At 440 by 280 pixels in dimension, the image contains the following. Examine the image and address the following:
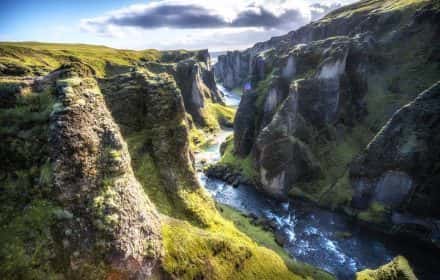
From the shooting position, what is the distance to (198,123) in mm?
129625

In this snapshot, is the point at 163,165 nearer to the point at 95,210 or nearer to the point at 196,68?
the point at 95,210

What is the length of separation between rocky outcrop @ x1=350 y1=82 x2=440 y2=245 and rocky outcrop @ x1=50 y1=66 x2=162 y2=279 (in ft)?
176

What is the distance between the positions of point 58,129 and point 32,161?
2.53 m

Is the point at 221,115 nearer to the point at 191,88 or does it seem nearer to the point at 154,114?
the point at 191,88

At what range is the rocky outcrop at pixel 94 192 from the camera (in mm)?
15266

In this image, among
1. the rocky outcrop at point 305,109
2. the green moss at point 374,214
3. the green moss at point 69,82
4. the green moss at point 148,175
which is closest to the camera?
the green moss at point 69,82

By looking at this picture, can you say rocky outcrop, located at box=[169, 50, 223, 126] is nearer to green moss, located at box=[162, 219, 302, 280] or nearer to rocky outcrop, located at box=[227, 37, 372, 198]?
rocky outcrop, located at box=[227, 37, 372, 198]

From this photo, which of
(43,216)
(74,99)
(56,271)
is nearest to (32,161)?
(43,216)

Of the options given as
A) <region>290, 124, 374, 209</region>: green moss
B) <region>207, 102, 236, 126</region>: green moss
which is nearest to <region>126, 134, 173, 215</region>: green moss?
<region>290, 124, 374, 209</region>: green moss

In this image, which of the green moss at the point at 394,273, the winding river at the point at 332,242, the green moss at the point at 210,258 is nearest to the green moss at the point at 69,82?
the green moss at the point at 210,258

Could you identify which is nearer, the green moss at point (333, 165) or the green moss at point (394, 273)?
the green moss at point (394, 273)

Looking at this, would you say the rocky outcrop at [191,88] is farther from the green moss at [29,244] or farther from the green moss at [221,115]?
the green moss at [29,244]

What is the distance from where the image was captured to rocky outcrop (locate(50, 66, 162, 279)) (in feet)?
50.1

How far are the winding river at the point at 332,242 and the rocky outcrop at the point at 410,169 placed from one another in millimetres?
5466
